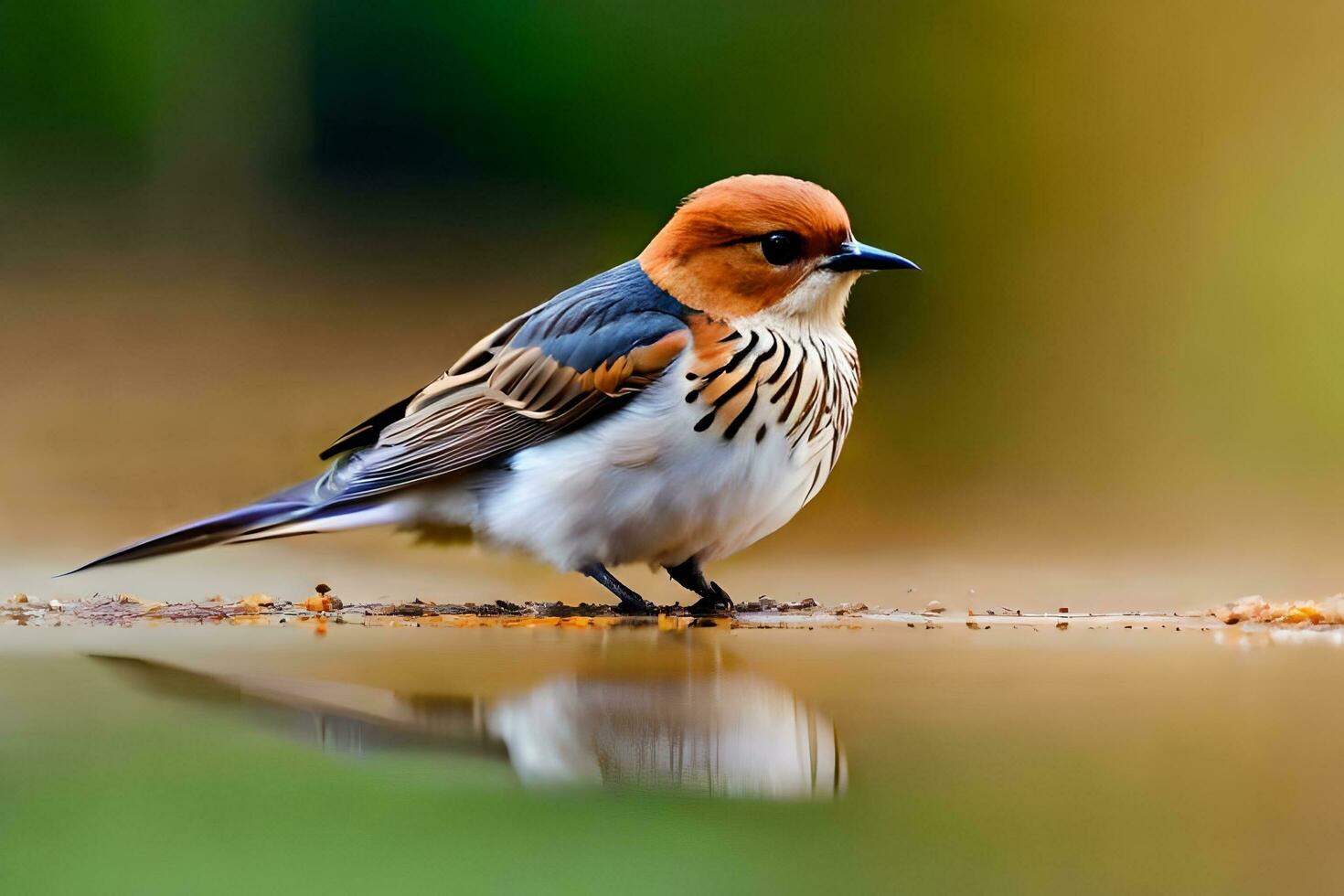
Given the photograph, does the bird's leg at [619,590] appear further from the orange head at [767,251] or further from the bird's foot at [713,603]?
the orange head at [767,251]

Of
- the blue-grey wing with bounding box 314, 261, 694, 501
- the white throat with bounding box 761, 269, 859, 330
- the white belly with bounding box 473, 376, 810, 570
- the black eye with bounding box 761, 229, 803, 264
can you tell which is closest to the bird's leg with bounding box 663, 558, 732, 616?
the white belly with bounding box 473, 376, 810, 570

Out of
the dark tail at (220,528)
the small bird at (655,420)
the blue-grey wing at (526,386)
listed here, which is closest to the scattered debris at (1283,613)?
the small bird at (655,420)

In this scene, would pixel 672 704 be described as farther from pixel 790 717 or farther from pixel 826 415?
pixel 826 415

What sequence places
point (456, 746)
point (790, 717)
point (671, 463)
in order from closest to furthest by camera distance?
1. point (456, 746)
2. point (790, 717)
3. point (671, 463)

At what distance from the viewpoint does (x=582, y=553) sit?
360 cm

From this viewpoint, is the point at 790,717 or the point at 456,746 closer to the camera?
the point at 456,746

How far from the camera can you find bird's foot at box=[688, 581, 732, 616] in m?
3.70

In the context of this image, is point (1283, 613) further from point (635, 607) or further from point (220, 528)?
point (220, 528)

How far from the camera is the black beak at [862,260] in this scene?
3523 millimetres

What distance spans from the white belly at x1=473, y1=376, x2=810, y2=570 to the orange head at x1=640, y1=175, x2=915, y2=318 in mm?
314

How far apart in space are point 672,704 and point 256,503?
1.68 metres

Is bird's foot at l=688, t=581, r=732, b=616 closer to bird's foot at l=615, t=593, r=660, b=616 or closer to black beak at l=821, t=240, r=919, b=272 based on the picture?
bird's foot at l=615, t=593, r=660, b=616

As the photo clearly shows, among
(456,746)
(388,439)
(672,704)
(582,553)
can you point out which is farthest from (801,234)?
(456,746)

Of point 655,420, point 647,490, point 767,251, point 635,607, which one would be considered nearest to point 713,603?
point 635,607
